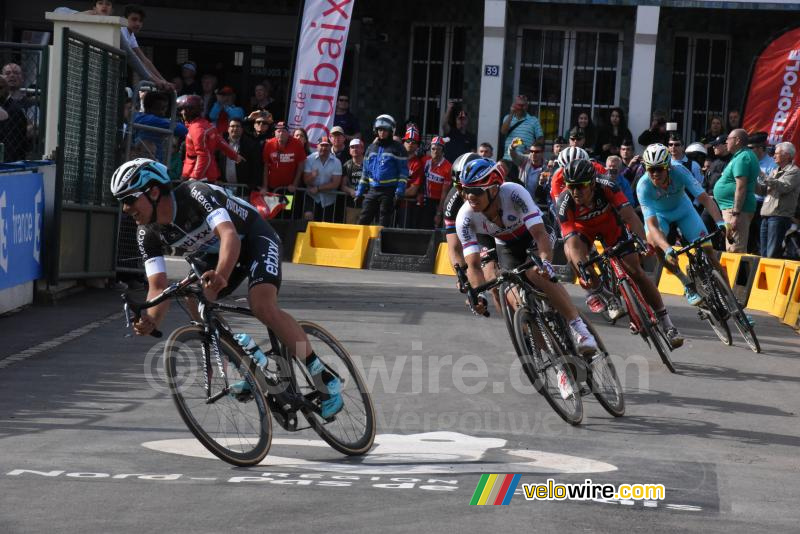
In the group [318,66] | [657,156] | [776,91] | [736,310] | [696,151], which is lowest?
[736,310]

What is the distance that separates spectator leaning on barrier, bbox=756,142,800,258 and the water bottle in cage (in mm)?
12453

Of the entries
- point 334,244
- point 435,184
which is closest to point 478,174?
point 435,184

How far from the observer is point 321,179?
21.3 meters

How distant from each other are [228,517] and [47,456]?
1.76 metres

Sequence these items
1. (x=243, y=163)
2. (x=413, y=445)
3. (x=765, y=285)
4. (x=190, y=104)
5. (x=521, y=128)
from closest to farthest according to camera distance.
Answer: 1. (x=413, y=445)
2. (x=765, y=285)
3. (x=190, y=104)
4. (x=243, y=163)
5. (x=521, y=128)

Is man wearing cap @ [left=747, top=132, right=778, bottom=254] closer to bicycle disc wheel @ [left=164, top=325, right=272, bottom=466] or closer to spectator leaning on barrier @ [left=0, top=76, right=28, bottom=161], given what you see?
spectator leaning on barrier @ [left=0, top=76, right=28, bottom=161]

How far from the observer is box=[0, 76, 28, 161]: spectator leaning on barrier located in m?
14.9

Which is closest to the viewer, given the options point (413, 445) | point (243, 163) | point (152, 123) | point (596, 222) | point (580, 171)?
point (413, 445)

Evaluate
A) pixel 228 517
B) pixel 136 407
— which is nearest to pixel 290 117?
pixel 136 407

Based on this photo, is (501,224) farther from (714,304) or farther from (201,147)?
(201,147)

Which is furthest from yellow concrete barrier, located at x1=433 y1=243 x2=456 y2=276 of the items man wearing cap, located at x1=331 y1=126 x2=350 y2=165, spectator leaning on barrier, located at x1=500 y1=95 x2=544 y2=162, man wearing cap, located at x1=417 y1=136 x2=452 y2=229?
spectator leaning on barrier, located at x1=500 y1=95 x2=544 y2=162

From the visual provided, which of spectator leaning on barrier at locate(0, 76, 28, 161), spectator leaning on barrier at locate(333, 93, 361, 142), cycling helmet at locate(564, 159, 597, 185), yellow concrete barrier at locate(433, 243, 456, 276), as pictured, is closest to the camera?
cycling helmet at locate(564, 159, 597, 185)

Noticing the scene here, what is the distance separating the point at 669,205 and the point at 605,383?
4640 mm

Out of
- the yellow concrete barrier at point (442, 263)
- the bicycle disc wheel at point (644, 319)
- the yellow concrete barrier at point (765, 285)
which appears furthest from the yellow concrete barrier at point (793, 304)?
the yellow concrete barrier at point (442, 263)
